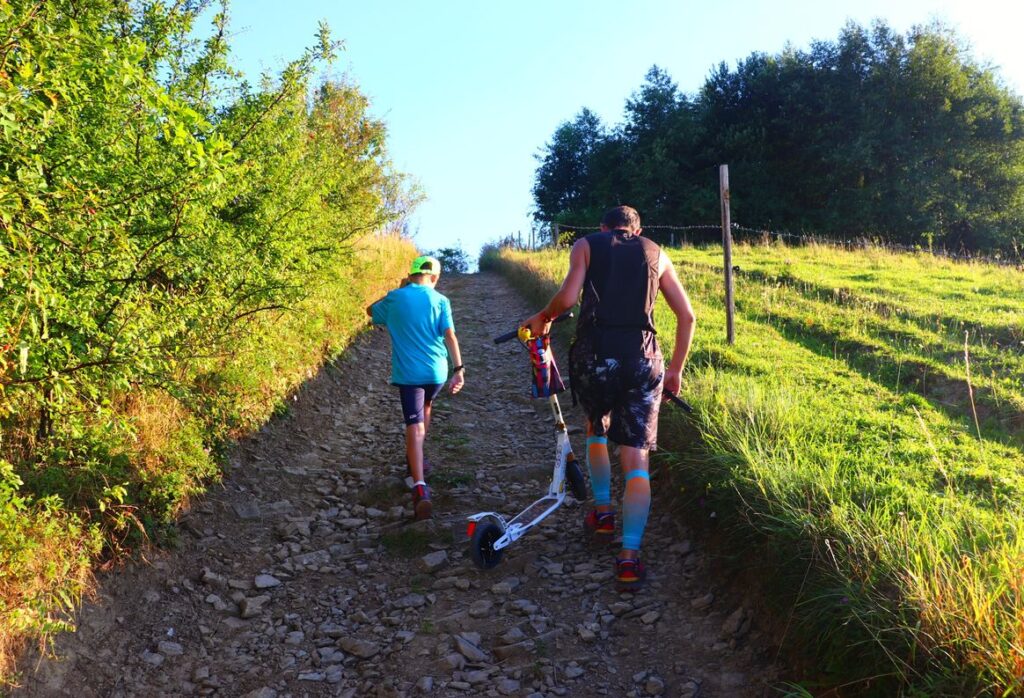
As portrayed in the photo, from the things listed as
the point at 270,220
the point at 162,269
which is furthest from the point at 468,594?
the point at 270,220

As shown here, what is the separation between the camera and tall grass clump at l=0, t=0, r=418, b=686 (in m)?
3.68

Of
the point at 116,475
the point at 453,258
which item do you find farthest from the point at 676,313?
the point at 453,258

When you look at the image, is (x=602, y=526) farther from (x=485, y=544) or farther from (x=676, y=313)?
(x=676, y=313)

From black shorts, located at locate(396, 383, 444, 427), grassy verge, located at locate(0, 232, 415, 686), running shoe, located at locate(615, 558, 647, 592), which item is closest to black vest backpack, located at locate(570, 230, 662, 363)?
running shoe, located at locate(615, 558, 647, 592)

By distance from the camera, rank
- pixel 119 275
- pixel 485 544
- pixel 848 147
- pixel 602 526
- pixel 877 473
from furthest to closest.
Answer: pixel 848 147 → pixel 602 526 → pixel 485 544 → pixel 877 473 → pixel 119 275

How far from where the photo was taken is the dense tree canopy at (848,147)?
38781mm

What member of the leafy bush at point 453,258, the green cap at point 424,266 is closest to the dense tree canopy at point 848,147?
the leafy bush at point 453,258

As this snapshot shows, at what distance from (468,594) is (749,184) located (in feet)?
135

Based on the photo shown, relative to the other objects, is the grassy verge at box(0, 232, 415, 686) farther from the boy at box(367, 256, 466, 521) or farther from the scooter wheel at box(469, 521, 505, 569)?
the scooter wheel at box(469, 521, 505, 569)

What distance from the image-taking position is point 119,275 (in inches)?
176

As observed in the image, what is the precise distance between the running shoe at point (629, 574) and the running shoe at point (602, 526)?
60 centimetres

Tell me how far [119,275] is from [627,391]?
119 inches

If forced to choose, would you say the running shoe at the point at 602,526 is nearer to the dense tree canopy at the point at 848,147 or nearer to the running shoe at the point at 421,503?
the running shoe at the point at 421,503

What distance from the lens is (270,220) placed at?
7176 mm
